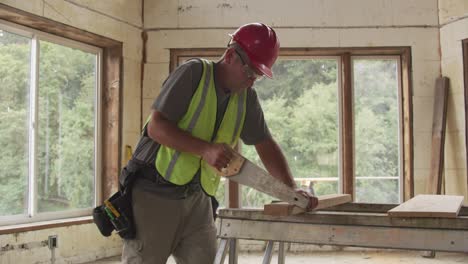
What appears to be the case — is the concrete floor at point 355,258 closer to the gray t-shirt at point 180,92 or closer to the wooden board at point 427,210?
the wooden board at point 427,210

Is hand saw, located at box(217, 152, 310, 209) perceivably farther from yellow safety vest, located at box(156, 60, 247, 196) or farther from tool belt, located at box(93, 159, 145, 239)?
tool belt, located at box(93, 159, 145, 239)

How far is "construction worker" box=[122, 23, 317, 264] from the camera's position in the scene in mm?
1877

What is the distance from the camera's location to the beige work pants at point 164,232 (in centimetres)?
196

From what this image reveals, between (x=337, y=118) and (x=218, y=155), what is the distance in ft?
12.8

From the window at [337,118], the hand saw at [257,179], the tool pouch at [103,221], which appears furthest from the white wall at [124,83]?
the hand saw at [257,179]

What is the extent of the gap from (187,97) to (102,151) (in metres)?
3.54

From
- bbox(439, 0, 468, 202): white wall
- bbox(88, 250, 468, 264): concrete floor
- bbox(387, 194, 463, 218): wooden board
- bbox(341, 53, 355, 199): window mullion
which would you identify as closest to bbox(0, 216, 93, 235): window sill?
bbox(88, 250, 468, 264): concrete floor

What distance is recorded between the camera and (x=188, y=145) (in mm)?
1817

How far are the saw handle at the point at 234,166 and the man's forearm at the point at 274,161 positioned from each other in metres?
0.46

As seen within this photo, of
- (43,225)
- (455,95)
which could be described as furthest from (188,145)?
(455,95)

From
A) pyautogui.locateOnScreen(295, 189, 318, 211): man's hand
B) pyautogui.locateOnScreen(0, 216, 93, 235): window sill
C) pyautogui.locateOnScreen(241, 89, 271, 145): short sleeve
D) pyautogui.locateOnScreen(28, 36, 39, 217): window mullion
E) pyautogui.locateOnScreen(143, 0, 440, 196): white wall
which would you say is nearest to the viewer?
pyautogui.locateOnScreen(295, 189, 318, 211): man's hand

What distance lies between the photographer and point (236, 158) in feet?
5.89

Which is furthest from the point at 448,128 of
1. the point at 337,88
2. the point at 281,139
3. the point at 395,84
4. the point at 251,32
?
the point at 251,32

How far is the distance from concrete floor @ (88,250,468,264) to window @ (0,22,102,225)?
774mm
